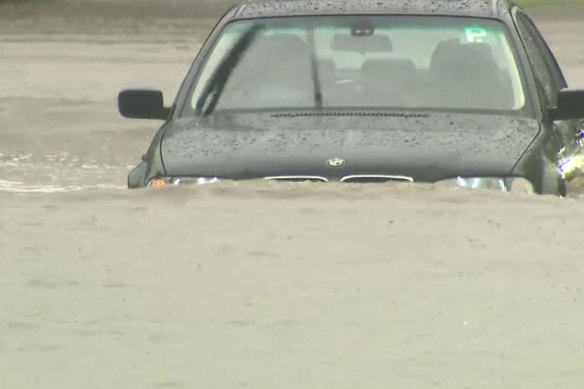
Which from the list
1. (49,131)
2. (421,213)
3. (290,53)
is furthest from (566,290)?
(49,131)

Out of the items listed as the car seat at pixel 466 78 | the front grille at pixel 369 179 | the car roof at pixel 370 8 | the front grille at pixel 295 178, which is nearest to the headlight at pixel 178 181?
the front grille at pixel 295 178

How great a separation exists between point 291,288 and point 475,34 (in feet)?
10.5

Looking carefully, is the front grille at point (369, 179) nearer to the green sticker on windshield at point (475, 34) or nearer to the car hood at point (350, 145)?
the car hood at point (350, 145)

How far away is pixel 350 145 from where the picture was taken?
27.5 ft

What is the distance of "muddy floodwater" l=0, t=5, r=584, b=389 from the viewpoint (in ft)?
18.8

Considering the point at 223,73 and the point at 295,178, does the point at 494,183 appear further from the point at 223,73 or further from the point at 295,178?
the point at 223,73

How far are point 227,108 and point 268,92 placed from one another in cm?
25

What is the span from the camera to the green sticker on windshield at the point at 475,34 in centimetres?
962

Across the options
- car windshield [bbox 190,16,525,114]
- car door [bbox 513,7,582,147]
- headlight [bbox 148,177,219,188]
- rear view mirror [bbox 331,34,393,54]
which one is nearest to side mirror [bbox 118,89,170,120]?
car windshield [bbox 190,16,525,114]

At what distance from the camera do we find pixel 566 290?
686cm

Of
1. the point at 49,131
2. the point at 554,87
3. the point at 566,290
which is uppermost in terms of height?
the point at 566,290

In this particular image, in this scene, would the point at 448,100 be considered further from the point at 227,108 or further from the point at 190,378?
the point at 190,378

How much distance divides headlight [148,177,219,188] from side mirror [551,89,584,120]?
6.17 ft

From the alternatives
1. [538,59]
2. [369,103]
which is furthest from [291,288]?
[538,59]
